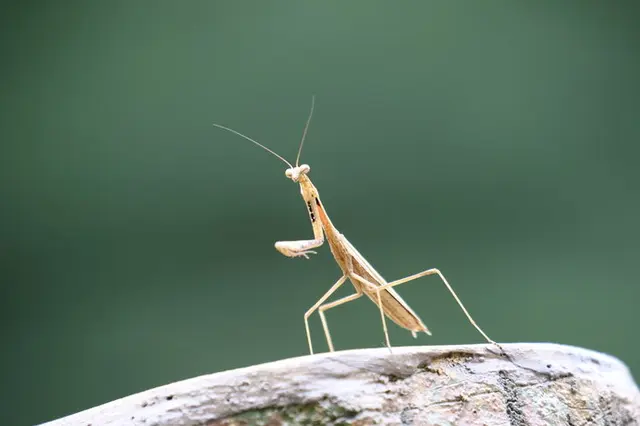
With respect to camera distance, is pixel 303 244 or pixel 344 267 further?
pixel 344 267

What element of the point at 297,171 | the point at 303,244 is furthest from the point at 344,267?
the point at 297,171

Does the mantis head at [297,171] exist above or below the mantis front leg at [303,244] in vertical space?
above

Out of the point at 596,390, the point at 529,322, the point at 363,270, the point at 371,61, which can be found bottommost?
the point at 529,322

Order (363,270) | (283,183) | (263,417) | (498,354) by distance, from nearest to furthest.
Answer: (263,417) < (498,354) < (363,270) < (283,183)

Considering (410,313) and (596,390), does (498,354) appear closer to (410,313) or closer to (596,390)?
(596,390)

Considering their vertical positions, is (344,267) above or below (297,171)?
below

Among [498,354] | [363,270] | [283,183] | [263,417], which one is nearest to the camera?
[263,417]

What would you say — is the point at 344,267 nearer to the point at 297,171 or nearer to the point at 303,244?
the point at 303,244

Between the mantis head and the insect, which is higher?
the mantis head

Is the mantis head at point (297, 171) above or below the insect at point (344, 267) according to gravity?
above

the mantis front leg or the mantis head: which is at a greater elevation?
the mantis head

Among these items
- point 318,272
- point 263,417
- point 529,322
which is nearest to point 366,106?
point 318,272
